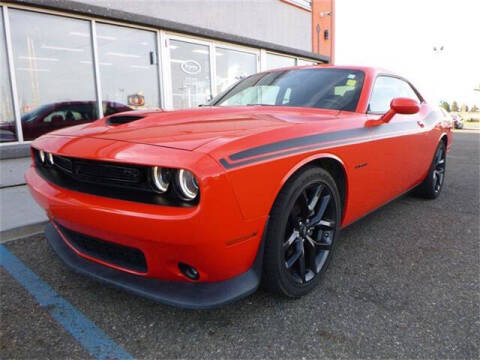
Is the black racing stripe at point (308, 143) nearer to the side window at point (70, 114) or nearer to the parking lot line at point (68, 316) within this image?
the parking lot line at point (68, 316)

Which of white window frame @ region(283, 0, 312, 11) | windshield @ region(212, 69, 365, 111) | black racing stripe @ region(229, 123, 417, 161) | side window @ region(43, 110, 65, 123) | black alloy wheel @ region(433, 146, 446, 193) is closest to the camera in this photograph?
black racing stripe @ region(229, 123, 417, 161)

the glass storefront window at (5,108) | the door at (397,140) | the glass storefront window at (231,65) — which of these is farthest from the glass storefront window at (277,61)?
the door at (397,140)

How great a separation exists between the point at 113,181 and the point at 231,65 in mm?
7076

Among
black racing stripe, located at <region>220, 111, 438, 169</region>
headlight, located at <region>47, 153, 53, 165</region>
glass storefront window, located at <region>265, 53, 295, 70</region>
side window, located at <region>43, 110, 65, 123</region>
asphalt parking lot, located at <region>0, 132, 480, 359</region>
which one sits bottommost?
asphalt parking lot, located at <region>0, 132, 480, 359</region>

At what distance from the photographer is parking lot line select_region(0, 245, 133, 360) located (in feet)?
5.22

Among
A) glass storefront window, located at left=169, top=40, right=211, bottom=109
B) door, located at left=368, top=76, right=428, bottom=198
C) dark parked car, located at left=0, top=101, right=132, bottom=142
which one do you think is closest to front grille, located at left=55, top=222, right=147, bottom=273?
door, located at left=368, top=76, right=428, bottom=198

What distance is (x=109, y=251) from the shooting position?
5.77 ft

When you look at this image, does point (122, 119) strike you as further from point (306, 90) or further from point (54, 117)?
point (54, 117)

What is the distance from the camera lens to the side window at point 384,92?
2.77 meters

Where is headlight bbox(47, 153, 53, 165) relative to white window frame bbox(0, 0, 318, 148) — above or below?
below

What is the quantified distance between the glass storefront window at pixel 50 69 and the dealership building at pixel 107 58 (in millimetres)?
13

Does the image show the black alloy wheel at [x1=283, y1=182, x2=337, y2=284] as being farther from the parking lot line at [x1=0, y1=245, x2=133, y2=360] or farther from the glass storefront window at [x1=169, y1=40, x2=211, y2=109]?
the glass storefront window at [x1=169, y1=40, x2=211, y2=109]

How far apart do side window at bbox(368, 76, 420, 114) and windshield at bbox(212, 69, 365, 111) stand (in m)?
0.16

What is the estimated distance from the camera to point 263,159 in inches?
63.6
